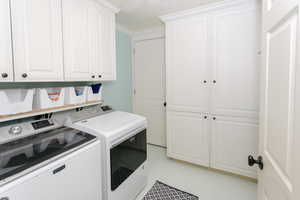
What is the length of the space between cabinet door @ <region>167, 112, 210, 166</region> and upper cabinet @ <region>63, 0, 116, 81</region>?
1226mm

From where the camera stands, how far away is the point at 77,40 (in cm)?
157

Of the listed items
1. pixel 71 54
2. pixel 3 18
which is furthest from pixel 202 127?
pixel 3 18

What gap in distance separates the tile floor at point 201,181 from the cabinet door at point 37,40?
1.67m

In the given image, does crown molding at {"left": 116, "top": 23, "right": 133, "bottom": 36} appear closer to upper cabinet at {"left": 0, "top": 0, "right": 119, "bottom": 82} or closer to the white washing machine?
upper cabinet at {"left": 0, "top": 0, "right": 119, "bottom": 82}

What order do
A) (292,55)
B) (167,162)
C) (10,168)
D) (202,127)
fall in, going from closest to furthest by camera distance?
1. (292,55)
2. (10,168)
3. (202,127)
4. (167,162)

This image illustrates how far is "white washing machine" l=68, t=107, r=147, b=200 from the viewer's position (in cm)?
138

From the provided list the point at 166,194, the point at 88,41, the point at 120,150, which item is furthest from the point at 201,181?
the point at 88,41

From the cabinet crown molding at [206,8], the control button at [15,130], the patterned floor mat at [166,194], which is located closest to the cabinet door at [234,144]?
the patterned floor mat at [166,194]

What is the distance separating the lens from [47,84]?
5.59 feet

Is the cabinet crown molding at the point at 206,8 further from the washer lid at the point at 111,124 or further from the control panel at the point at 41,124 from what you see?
the control panel at the point at 41,124

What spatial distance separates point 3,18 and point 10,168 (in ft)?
3.21

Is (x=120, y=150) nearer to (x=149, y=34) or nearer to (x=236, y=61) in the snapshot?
(x=236, y=61)

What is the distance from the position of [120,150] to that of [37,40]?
1184 millimetres

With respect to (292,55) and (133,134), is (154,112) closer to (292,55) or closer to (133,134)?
(133,134)
